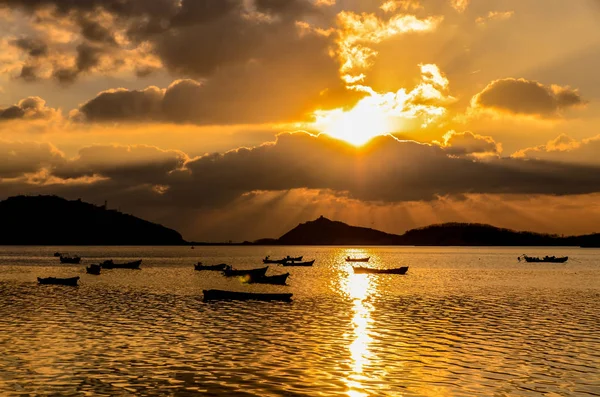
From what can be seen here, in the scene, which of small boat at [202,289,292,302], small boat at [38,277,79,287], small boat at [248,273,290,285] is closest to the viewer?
small boat at [202,289,292,302]

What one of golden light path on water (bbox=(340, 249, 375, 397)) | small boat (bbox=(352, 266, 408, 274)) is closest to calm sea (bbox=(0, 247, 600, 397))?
golden light path on water (bbox=(340, 249, 375, 397))

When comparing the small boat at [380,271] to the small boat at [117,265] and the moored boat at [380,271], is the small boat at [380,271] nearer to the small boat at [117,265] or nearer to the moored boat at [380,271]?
the moored boat at [380,271]

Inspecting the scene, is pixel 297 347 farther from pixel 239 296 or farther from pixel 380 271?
pixel 380 271

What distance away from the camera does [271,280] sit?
122 m

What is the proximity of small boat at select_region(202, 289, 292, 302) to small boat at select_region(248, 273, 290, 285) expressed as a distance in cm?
3182

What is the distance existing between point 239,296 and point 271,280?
1415 inches

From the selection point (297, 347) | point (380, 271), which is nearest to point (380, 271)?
point (380, 271)

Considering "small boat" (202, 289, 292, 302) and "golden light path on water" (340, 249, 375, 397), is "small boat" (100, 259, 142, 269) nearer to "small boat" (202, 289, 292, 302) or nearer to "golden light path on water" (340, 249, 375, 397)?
"small boat" (202, 289, 292, 302)

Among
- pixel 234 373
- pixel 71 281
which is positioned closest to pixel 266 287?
pixel 71 281

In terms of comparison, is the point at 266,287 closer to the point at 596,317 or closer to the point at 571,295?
the point at 571,295

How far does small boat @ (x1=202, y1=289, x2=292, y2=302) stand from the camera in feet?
277

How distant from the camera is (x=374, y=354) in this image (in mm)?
45281

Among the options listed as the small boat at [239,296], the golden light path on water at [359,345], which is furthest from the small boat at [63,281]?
the golden light path on water at [359,345]

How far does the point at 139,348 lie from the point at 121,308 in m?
30.0
